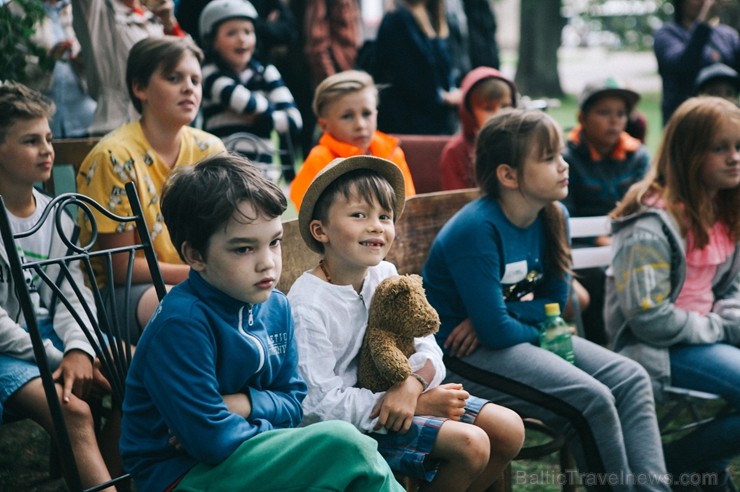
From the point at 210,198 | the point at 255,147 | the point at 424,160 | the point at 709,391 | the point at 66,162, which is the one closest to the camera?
the point at 210,198

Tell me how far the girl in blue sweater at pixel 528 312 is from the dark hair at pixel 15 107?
1.49 m

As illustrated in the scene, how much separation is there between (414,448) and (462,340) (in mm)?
793

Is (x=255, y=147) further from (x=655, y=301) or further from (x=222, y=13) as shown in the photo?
(x=655, y=301)

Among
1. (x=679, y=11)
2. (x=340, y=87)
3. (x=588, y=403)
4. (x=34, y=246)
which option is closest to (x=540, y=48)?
(x=679, y=11)

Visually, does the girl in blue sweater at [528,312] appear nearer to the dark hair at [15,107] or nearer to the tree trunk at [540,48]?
the dark hair at [15,107]

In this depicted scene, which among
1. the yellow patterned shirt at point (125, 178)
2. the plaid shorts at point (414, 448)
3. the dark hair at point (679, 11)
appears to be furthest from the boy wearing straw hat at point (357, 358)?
the dark hair at point (679, 11)

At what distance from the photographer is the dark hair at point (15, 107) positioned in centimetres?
328

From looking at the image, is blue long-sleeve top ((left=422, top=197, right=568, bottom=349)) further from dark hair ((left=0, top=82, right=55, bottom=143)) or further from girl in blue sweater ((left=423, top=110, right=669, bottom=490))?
dark hair ((left=0, top=82, right=55, bottom=143))

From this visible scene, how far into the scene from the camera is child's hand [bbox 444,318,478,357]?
11.1ft

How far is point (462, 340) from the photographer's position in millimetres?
3408

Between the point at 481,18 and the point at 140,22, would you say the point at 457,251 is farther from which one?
Answer: the point at 481,18

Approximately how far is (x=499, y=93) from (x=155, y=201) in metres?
2.30

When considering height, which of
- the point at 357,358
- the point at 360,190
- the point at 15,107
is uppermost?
the point at 15,107

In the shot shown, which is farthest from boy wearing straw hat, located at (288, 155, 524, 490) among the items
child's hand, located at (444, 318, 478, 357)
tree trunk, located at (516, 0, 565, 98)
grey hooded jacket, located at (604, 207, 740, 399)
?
tree trunk, located at (516, 0, 565, 98)
